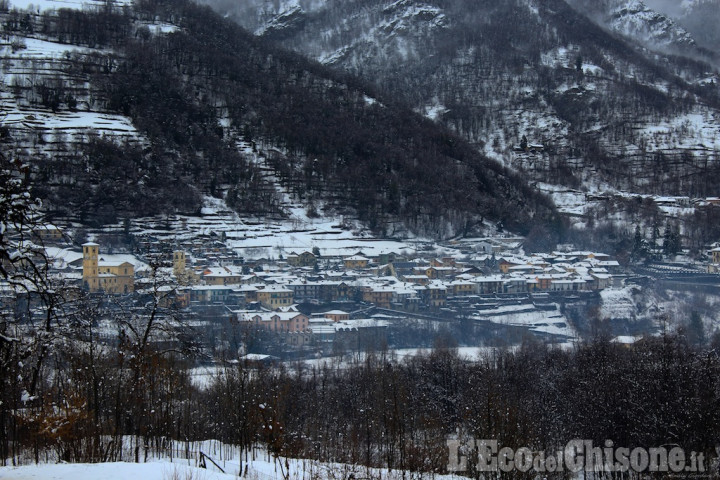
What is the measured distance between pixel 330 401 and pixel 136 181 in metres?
52.8

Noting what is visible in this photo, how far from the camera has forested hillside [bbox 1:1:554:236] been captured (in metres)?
Result: 69.9

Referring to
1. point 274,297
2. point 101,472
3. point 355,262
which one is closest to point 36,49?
point 355,262

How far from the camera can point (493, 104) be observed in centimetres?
11744

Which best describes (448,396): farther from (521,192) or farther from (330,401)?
(521,192)

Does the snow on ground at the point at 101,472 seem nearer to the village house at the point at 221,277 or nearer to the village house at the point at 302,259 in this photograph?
the village house at the point at 221,277

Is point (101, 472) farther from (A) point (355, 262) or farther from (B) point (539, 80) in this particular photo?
→ (B) point (539, 80)

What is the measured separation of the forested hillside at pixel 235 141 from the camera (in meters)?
69.9

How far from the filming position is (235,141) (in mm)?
85875

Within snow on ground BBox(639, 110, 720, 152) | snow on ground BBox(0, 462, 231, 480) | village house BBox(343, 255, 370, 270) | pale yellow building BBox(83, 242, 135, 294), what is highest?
snow on ground BBox(639, 110, 720, 152)

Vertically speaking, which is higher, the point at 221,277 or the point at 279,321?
the point at 221,277

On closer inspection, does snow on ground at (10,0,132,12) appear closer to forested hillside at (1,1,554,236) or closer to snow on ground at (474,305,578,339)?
forested hillside at (1,1,554,236)

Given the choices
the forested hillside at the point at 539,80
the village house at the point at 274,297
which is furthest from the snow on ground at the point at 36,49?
the forested hillside at the point at 539,80

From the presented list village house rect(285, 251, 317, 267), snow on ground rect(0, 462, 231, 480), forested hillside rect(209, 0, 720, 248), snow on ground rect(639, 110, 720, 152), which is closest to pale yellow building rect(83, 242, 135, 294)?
village house rect(285, 251, 317, 267)

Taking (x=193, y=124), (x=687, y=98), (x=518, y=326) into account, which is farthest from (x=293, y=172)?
(x=687, y=98)
